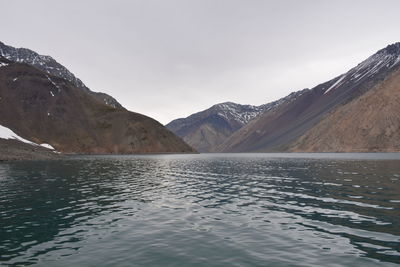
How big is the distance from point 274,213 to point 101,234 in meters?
A: 12.5

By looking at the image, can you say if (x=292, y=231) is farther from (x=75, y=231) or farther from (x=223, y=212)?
(x=75, y=231)

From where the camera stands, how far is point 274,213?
24.4 meters

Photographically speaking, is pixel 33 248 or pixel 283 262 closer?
pixel 283 262

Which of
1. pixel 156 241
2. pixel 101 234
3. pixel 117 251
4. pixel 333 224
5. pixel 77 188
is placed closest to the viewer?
pixel 117 251

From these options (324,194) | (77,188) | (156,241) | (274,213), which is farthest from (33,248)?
(324,194)

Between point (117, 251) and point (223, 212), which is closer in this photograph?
point (117, 251)

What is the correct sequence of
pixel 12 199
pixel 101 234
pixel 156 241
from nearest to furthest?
pixel 156 241, pixel 101 234, pixel 12 199

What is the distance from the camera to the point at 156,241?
683 inches

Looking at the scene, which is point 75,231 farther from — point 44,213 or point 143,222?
point 44,213

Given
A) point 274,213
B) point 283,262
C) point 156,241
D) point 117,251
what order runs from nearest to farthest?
1. point 283,262
2. point 117,251
3. point 156,241
4. point 274,213

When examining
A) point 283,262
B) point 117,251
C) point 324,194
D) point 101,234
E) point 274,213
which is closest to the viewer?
point 283,262

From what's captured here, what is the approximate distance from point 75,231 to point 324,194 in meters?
24.4

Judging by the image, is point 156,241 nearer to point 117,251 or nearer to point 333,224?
point 117,251

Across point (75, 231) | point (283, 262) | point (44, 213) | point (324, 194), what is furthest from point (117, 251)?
point (324, 194)
